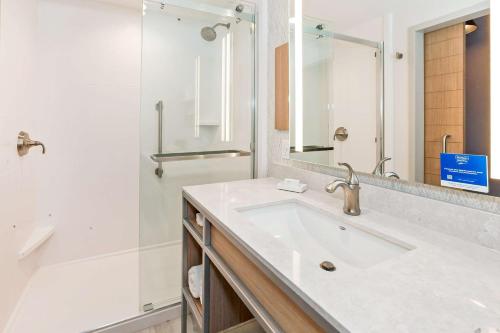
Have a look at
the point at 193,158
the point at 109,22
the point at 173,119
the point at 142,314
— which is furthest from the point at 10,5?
the point at 142,314

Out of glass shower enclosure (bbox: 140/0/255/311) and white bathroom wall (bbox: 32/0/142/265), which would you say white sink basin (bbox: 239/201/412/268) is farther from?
white bathroom wall (bbox: 32/0/142/265)

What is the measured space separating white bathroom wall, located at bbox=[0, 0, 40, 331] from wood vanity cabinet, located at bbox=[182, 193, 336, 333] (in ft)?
3.08

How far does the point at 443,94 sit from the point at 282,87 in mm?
835

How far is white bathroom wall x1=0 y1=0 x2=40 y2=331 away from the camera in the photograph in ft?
4.38

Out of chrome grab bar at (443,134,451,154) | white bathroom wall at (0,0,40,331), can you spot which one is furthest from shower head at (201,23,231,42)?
chrome grab bar at (443,134,451,154)

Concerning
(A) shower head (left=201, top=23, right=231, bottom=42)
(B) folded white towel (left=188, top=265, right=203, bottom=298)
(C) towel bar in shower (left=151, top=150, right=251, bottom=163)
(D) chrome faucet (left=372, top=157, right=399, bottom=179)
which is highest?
(A) shower head (left=201, top=23, right=231, bottom=42)

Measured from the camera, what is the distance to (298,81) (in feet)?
4.58

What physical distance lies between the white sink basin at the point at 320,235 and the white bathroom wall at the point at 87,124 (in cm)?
167

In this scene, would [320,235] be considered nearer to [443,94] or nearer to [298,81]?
[443,94]

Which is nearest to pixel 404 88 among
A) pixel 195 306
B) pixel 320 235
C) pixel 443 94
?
pixel 443 94

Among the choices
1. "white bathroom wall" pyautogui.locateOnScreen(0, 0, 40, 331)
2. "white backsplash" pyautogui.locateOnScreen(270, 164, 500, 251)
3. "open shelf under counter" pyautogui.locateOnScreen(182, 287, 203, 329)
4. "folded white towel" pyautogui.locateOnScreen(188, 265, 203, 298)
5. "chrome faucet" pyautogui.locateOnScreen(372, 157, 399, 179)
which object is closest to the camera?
"white backsplash" pyautogui.locateOnScreen(270, 164, 500, 251)

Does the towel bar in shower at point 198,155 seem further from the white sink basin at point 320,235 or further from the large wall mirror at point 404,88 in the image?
the white sink basin at point 320,235

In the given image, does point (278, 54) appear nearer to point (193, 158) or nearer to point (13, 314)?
point (193, 158)

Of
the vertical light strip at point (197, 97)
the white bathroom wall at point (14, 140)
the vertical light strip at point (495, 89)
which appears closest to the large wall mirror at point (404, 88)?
the vertical light strip at point (495, 89)
